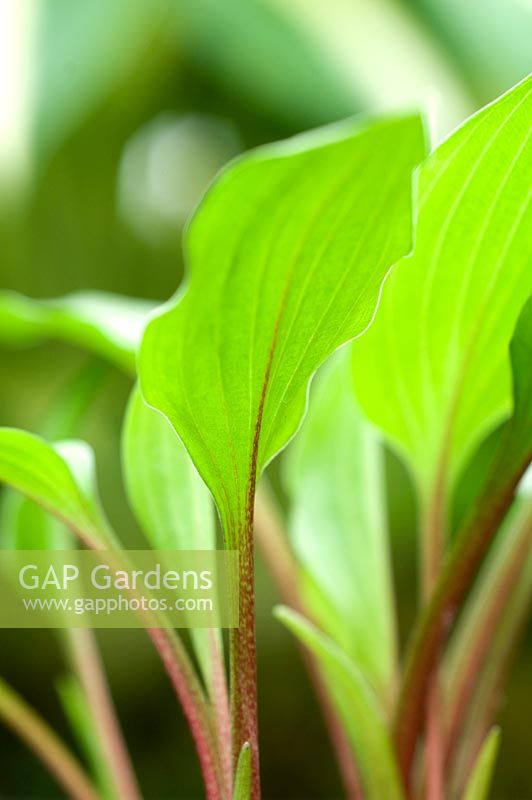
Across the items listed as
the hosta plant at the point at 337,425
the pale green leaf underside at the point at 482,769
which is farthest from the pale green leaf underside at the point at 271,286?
the pale green leaf underside at the point at 482,769

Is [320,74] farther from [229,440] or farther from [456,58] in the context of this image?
[229,440]

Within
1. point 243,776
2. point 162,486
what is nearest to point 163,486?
point 162,486

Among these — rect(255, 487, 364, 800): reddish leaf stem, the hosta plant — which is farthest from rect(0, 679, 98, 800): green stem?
rect(255, 487, 364, 800): reddish leaf stem

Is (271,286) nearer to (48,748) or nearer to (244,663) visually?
(244,663)

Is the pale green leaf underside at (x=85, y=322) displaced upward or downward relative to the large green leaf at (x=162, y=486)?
upward

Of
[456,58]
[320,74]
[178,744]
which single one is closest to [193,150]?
[320,74]

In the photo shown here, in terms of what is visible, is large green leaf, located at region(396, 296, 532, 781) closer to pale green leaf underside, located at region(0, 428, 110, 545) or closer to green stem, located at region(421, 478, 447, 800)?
green stem, located at region(421, 478, 447, 800)

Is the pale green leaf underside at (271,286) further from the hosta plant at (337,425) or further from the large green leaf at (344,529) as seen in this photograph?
the large green leaf at (344,529)
